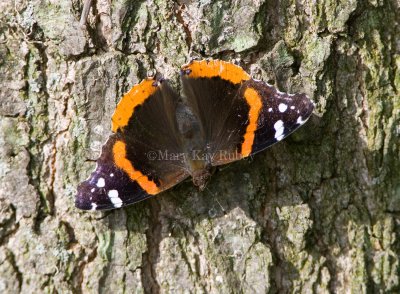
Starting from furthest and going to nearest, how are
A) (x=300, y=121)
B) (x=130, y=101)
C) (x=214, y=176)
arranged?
(x=214, y=176) → (x=130, y=101) → (x=300, y=121)

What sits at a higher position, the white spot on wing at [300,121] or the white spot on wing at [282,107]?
the white spot on wing at [282,107]

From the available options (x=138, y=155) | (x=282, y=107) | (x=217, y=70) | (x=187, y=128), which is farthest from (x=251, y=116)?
(x=138, y=155)

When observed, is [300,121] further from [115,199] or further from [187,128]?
[115,199]

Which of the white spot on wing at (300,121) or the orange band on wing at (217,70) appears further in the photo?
the orange band on wing at (217,70)

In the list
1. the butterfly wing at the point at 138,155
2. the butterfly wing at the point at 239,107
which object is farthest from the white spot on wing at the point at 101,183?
the butterfly wing at the point at 239,107

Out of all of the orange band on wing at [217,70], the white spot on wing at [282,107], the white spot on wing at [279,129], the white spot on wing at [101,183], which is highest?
the orange band on wing at [217,70]

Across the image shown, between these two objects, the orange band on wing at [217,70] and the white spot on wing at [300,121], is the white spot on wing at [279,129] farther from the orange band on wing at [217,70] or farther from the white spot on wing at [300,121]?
the orange band on wing at [217,70]
